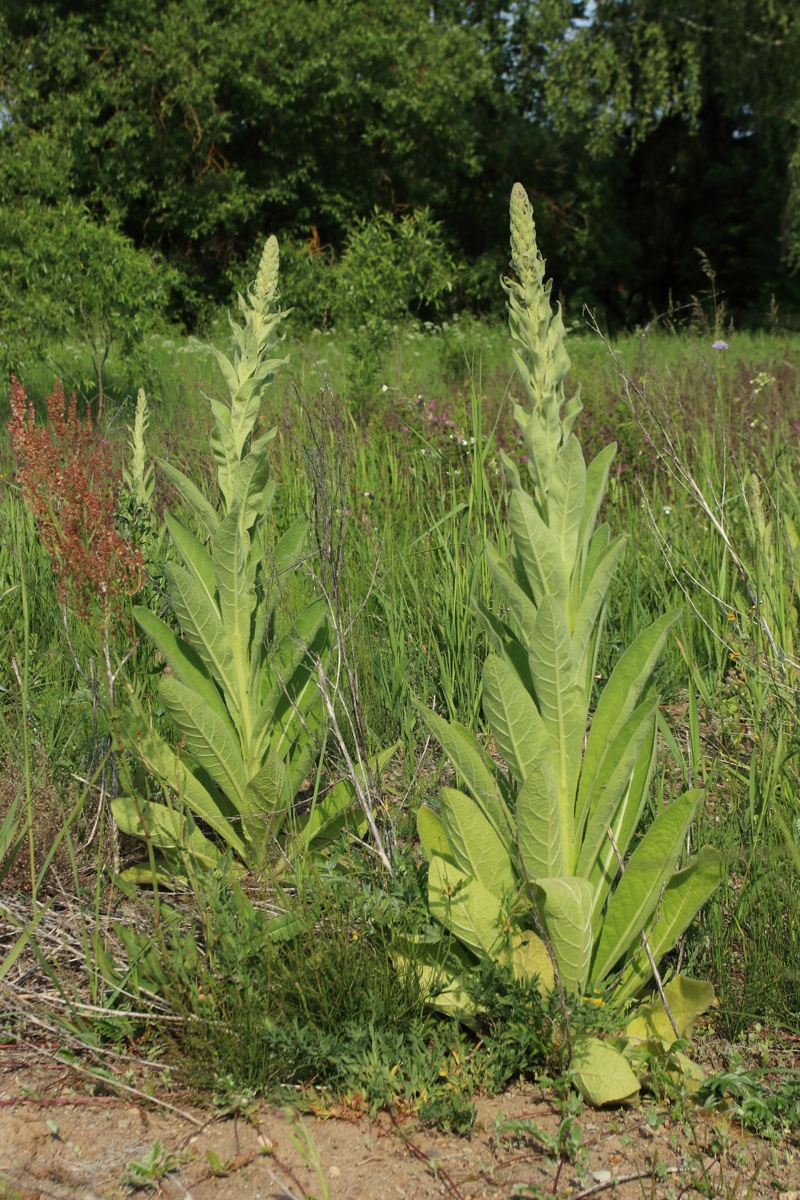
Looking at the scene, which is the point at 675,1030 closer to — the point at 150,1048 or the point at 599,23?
the point at 150,1048

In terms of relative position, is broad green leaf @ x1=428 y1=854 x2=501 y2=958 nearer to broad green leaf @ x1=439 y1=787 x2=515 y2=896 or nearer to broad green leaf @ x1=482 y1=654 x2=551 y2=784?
broad green leaf @ x1=439 y1=787 x2=515 y2=896

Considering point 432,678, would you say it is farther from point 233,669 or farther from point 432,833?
point 432,833

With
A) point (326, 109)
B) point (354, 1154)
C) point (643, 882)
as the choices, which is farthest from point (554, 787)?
A: point (326, 109)

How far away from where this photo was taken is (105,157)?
1716 cm

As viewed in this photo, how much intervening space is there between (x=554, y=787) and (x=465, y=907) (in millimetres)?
322

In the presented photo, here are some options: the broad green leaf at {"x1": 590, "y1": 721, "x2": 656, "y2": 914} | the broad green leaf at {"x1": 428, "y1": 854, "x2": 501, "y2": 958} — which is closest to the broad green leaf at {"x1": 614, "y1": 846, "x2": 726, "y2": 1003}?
the broad green leaf at {"x1": 590, "y1": 721, "x2": 656, "y2": 914}

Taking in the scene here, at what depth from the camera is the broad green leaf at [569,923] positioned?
1.78 m

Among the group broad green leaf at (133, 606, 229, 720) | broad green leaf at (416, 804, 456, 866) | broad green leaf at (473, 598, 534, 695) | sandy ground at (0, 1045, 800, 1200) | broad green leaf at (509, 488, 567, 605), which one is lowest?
sandy ground at (0, 1045, 800, 1200)

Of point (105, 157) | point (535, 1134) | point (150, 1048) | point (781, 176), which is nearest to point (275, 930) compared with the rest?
point (150, 1048)

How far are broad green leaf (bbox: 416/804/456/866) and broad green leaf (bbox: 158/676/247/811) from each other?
51 centimetres

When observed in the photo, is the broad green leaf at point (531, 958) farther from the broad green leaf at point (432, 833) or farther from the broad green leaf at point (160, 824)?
the broad green leaf at point (160, 824)

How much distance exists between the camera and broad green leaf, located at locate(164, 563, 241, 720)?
2.27 metres

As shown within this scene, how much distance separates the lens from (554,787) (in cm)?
182

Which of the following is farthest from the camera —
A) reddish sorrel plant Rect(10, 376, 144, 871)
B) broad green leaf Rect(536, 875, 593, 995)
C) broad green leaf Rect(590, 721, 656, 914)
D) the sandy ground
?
reddish sorrel plant Rect(10, 376, 144, 871)
